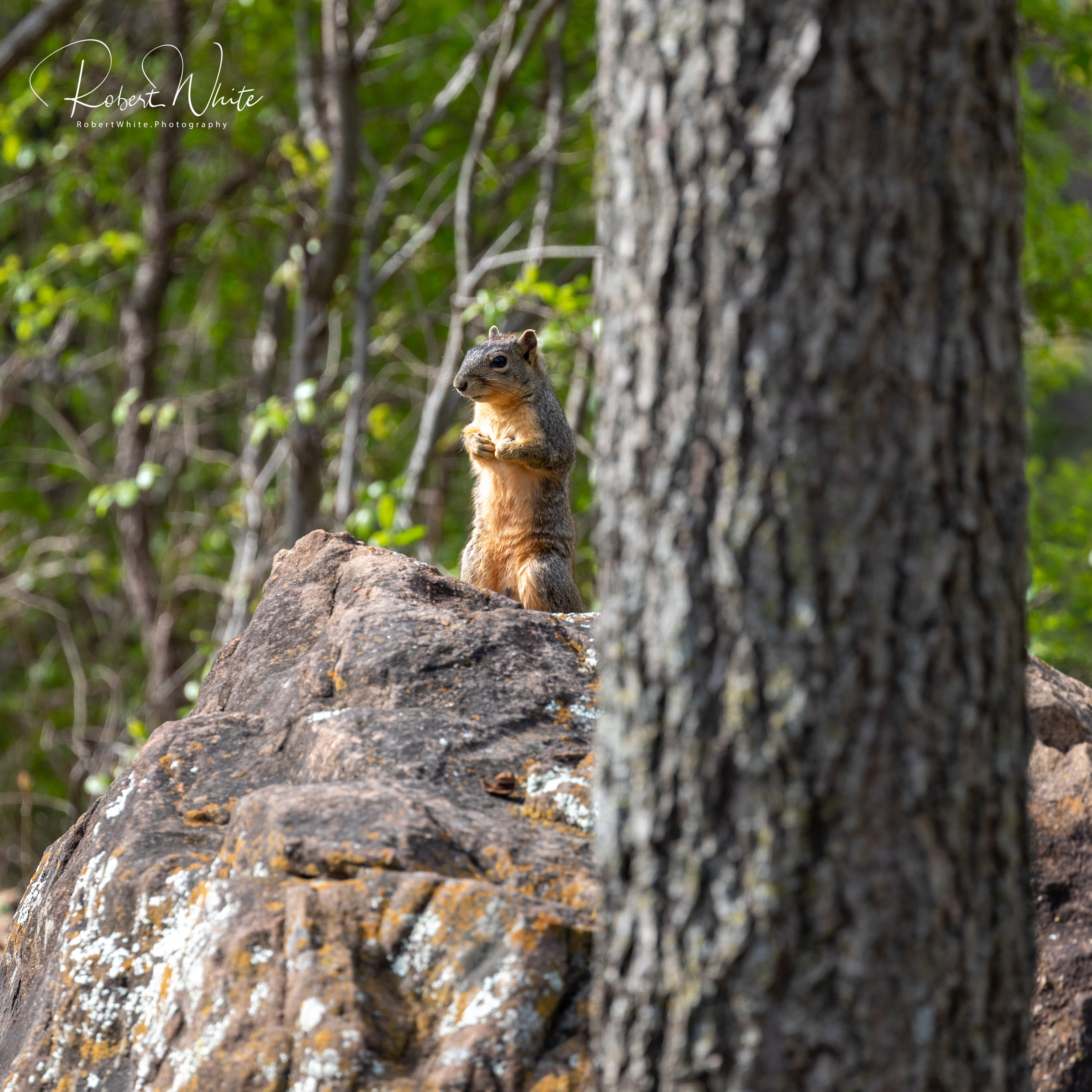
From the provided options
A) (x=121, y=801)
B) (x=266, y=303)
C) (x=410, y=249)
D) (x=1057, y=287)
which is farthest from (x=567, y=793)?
(x=266, y=303)

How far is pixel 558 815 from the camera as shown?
249 centimetres

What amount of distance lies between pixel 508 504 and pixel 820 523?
2936mm

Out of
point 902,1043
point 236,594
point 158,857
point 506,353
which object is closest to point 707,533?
point 902,1043

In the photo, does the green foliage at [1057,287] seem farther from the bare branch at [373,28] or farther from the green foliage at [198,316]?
the bare branch at [373,28]

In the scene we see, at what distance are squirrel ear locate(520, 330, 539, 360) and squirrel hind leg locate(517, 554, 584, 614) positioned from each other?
2.99 feet

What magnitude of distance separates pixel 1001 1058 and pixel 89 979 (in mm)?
1677

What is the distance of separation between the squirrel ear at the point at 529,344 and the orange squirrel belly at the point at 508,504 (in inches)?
10.4

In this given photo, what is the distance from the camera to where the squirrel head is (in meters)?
4.50

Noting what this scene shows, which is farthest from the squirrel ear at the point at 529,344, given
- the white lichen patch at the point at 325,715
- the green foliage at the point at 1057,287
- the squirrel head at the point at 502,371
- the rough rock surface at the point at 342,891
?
the green foliage at the point at 1057,287

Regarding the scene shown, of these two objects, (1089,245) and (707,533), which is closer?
(707,533)

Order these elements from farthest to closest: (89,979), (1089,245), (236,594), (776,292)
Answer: (1089,245) → (236,594) → (89,979) → (776,292)

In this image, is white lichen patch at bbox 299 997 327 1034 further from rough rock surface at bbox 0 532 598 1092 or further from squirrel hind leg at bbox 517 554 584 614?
squirrel hind leg at bbox 517 554 584 614

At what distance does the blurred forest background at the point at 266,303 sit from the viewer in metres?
6.80

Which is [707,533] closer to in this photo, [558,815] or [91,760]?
[558,815]
